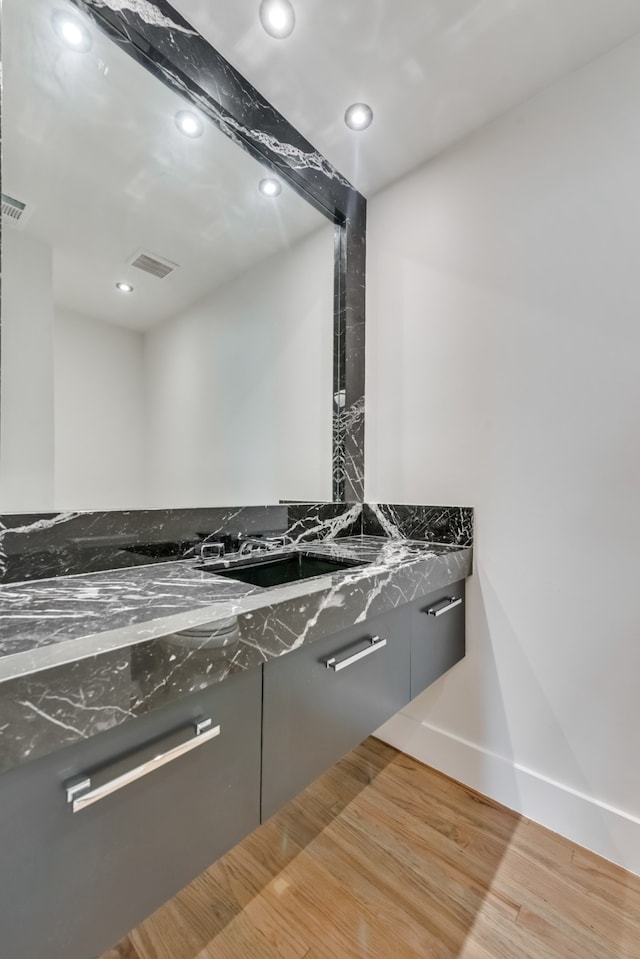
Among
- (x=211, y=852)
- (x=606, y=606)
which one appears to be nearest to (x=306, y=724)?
(x=211, y=852)

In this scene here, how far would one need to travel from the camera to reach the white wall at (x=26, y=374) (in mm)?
1082

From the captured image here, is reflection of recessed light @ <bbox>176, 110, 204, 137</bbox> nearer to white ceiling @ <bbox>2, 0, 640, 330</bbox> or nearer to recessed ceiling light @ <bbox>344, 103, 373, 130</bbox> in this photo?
white ceiling @ <bbox>2, 0, 640, 330</bbox>

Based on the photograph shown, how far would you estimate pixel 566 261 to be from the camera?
1.47 meters

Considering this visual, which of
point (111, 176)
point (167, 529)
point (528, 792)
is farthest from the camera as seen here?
point (528, 792)

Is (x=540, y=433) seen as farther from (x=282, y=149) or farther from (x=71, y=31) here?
(x=71, y=31)

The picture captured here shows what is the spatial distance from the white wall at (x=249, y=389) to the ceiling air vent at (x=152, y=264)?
146 mm

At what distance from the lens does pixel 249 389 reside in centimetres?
174

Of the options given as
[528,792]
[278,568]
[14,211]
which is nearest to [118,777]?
[278,568]

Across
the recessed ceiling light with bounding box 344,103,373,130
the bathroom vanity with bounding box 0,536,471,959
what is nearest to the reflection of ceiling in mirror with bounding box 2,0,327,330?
the recessed ceiling light with bounding box 344,103,373,130

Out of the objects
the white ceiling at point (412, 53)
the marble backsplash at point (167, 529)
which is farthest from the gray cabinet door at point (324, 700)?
the white ceiling at point (412, 53)

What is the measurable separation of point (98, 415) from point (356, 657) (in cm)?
105

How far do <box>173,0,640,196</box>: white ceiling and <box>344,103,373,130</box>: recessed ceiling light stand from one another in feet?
0.08

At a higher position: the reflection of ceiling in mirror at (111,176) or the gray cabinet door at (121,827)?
the reflection of ceiling in mirror at (111,176)

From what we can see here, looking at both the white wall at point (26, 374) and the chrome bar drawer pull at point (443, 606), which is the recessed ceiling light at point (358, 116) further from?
the chrome bar drawer pull at point (443, 606)
